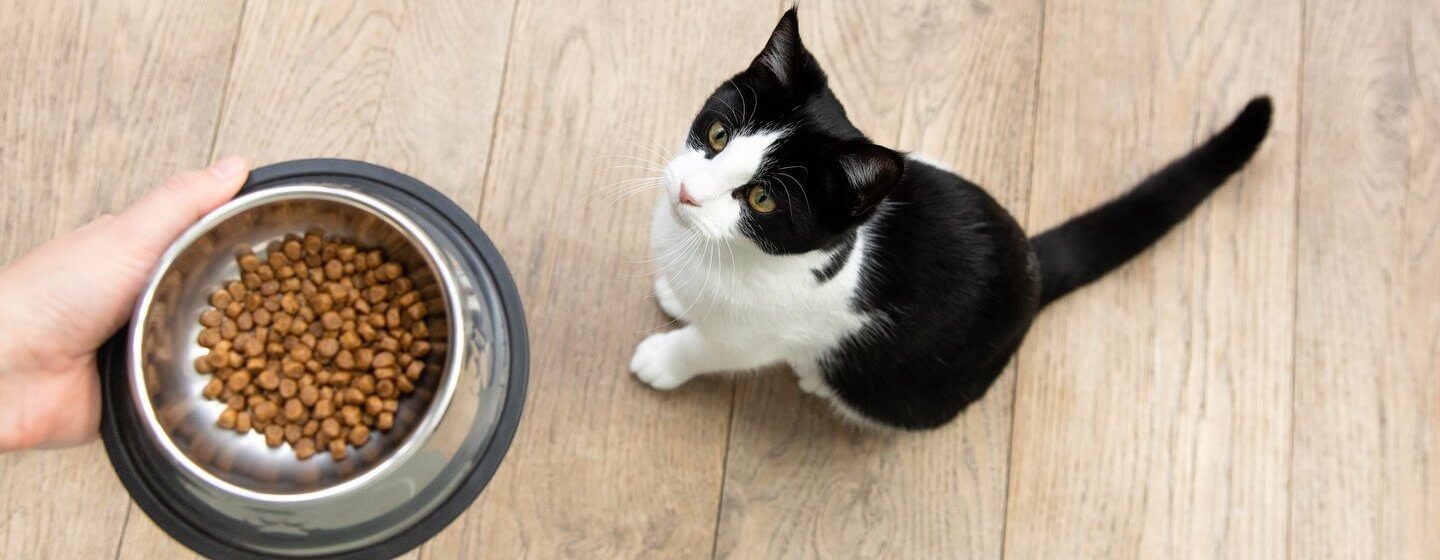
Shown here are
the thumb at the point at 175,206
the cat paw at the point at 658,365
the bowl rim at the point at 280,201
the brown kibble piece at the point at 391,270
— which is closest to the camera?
the bowl rim at the point at 280,201

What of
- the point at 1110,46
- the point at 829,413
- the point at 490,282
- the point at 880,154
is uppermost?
the point at 880,154

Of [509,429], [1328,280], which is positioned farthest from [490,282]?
[1328,280]

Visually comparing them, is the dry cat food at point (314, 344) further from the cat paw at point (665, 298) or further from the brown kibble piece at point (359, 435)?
the cat paw at point (665, 298)

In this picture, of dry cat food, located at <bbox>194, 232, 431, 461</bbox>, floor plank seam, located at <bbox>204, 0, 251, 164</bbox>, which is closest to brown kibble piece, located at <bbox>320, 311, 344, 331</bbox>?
dry cat food, located at <bbox>194, 232, 431, 461</bbox>

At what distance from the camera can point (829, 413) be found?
1296 millimetres

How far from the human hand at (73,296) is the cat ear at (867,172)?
633 mm

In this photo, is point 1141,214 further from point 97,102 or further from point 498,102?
point 97,102

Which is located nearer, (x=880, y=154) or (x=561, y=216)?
(x=880, y=154)

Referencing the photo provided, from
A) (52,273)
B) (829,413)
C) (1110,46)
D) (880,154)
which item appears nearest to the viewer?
(880,154)

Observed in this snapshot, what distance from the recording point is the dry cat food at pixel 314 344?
1077mm

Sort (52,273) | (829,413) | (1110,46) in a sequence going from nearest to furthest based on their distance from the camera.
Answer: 1. (52,273)
2. (829,413)
3. (1110,46)

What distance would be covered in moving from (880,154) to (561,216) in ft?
1.99

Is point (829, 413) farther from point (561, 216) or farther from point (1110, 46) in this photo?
point (1110, 46)

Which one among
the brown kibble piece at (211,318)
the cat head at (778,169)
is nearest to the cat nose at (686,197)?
the cat head at (778,169)
